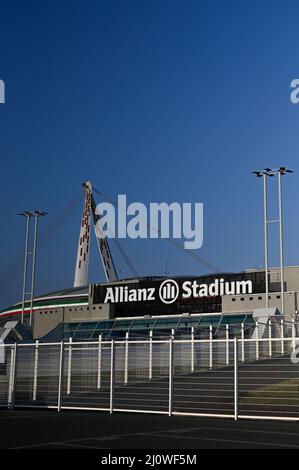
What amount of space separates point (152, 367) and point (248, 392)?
4.53 m

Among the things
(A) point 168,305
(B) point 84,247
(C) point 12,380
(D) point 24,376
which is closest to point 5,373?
(D) point 24,376

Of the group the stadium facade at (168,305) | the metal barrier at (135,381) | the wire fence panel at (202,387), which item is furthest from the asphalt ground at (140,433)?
the stadium facade at (168,305)

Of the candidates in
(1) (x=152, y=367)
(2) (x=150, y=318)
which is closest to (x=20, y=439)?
(1) (x=152, y=367)

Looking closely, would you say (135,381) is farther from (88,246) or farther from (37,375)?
(88,246)

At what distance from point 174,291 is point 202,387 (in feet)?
143

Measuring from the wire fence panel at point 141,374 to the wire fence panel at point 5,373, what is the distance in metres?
3.07

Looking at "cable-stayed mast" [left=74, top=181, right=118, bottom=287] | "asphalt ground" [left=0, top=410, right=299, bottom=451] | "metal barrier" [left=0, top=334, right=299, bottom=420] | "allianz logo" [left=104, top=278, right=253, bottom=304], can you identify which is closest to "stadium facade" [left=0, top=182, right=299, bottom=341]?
"allianz logo" [left=104, top=278, right=253, bottom=304]

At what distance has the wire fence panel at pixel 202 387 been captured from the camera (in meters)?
15.9

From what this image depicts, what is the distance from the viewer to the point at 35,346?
1911 centimetres

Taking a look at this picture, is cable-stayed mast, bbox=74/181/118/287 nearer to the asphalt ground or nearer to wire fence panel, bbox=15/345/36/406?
wire fence panel, bbox=15/345/36/406

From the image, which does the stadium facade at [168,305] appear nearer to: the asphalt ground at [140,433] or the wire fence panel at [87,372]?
the wire fence panel at [87,372]

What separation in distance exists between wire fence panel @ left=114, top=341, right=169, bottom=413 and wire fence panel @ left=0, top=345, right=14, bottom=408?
3.07m

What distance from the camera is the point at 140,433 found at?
11383mm

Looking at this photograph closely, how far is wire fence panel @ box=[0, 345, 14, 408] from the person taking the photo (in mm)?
18928
